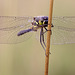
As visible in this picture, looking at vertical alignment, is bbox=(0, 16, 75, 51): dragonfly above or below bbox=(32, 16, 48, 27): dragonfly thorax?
below

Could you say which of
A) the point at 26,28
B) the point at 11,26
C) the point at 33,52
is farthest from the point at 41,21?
the point at 33,52

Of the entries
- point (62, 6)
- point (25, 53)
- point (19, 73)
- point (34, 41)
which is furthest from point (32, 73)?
point (62, 6)

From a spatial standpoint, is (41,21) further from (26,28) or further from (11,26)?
(11,26)

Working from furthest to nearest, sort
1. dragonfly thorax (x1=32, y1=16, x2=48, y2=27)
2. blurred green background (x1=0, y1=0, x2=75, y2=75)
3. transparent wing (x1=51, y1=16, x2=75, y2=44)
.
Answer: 1. blurred green background (x1=0, y1=0, x2=75, y2=75)
2. transparent wing (x1=51, y1=16, x2=75, y2=44)
3. dragonfly thorax (x1=32, y1=16, x2=48, y2=27)

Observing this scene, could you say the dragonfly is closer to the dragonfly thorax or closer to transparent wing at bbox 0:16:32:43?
transparent wing at bbox 0:16:32:43

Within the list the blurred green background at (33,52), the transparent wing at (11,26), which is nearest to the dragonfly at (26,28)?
the transparent wing at (11,26)

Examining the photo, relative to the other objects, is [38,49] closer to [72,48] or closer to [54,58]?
[54,58]

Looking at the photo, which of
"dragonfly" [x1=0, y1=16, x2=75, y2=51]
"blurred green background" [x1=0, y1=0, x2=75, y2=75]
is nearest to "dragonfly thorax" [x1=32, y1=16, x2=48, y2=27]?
"dragonfly" [x1=0, y1=16, x2=75, y2=51]
